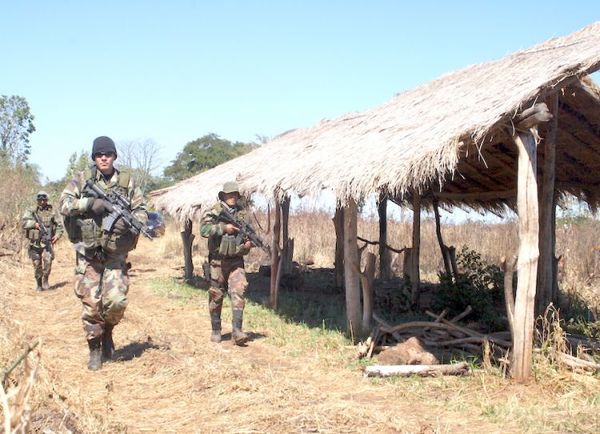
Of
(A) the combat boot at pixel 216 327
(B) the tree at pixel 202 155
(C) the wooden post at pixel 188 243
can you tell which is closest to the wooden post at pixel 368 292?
(A) the combat boot at pixel 216 327

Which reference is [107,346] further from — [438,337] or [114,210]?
[438,337]

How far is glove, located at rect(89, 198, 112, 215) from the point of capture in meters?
5.74

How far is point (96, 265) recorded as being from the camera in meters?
5.92

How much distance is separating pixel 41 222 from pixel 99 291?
666 centimetres

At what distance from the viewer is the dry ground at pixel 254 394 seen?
4.40m

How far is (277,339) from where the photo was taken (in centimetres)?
779

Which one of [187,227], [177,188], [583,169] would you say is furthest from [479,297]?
[177,188]

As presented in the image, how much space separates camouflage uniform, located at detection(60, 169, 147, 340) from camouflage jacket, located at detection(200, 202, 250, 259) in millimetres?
1437

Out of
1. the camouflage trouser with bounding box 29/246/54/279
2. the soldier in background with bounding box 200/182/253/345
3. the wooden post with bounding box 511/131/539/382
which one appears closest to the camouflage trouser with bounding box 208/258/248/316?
the soldier in background with bounding box 200/182/253/345

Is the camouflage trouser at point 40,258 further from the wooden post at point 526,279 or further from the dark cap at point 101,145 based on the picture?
the wooden post at point 526,279

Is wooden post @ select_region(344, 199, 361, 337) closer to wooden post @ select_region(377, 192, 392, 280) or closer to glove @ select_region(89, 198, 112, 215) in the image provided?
glove @ select_region(89, 198, 112, 215)

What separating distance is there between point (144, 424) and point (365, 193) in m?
3.32

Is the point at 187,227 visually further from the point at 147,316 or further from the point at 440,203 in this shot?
the point at 440,203

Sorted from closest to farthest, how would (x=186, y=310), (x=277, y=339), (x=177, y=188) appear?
(x=277, y=339) < (x=186, y=310) < (x=177, y=188)
